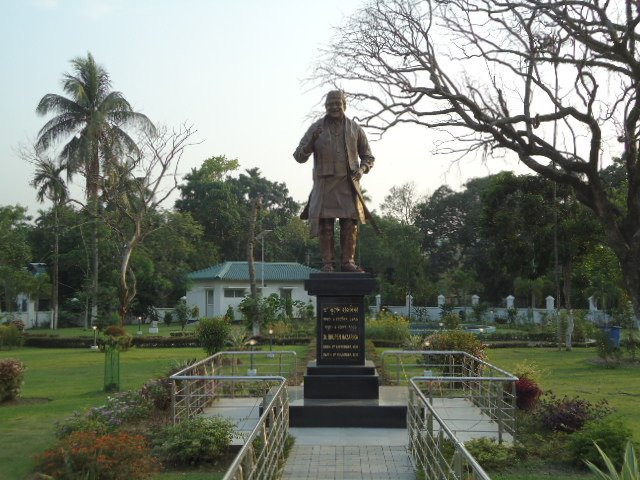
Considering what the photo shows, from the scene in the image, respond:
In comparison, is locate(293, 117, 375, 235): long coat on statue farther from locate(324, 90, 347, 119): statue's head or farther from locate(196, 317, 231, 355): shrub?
locate(196, 317, 231, 355): shrub

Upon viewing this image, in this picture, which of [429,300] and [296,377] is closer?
[296,377]

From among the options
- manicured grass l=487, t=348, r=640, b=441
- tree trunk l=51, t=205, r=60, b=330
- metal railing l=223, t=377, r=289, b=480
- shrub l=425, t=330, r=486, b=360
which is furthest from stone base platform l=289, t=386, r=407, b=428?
tree trunk l=51, t=205, r=60, b=330

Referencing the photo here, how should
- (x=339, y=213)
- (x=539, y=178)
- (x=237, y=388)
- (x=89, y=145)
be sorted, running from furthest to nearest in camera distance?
1. (x=89, y=145)
2. (x=539, y=178)
3. (x=237, y=388)
4. (x=339, y=213)

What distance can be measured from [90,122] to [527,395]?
97.3 ft

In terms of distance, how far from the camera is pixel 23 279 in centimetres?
3931

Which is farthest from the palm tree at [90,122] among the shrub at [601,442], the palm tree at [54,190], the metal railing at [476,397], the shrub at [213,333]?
the shrub at [601,442]

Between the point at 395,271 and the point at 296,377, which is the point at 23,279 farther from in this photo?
the point at 296,377

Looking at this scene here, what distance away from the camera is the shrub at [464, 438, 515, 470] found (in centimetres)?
874

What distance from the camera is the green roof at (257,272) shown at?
1893 inches

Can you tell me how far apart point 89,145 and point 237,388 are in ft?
81.0

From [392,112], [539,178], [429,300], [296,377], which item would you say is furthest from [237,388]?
[429,300]

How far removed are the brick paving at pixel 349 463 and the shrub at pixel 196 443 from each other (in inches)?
34.0

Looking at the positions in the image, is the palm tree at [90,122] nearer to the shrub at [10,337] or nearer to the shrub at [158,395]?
the shrub at [10,337]

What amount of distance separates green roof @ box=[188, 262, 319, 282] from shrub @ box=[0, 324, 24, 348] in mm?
17971
